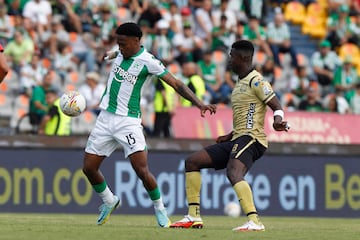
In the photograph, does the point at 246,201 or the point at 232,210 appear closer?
the point at 246,201

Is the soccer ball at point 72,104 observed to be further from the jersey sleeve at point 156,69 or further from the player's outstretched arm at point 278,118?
the player's outstretched arm at point 278,118

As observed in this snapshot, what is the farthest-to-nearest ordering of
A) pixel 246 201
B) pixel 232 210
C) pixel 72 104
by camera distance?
pixel 232 210
pixel 72 104
pixel 246 201

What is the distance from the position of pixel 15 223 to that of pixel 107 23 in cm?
1237

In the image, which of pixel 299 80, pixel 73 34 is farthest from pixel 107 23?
pixel 299 80

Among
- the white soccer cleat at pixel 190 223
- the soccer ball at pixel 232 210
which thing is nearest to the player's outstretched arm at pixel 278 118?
the white soccer cleat at pixel 190 223

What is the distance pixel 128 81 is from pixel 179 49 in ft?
40.7

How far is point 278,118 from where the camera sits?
1277 centimetres

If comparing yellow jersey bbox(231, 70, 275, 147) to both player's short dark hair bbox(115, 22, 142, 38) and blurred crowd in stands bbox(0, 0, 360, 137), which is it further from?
blurred crowd in stands bbox(0, 0, 360, 137)

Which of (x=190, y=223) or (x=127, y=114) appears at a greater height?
(x=127, y=114)

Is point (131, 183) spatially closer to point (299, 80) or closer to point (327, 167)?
point (327, 167)

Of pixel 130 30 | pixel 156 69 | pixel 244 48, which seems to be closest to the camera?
pixel 244 48

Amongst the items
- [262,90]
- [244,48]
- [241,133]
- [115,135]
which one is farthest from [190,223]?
[244,48]

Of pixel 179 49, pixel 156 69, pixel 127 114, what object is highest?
pixel 179 49

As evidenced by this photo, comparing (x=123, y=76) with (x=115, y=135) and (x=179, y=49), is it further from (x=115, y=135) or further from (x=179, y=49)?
(x=179, y=49)
